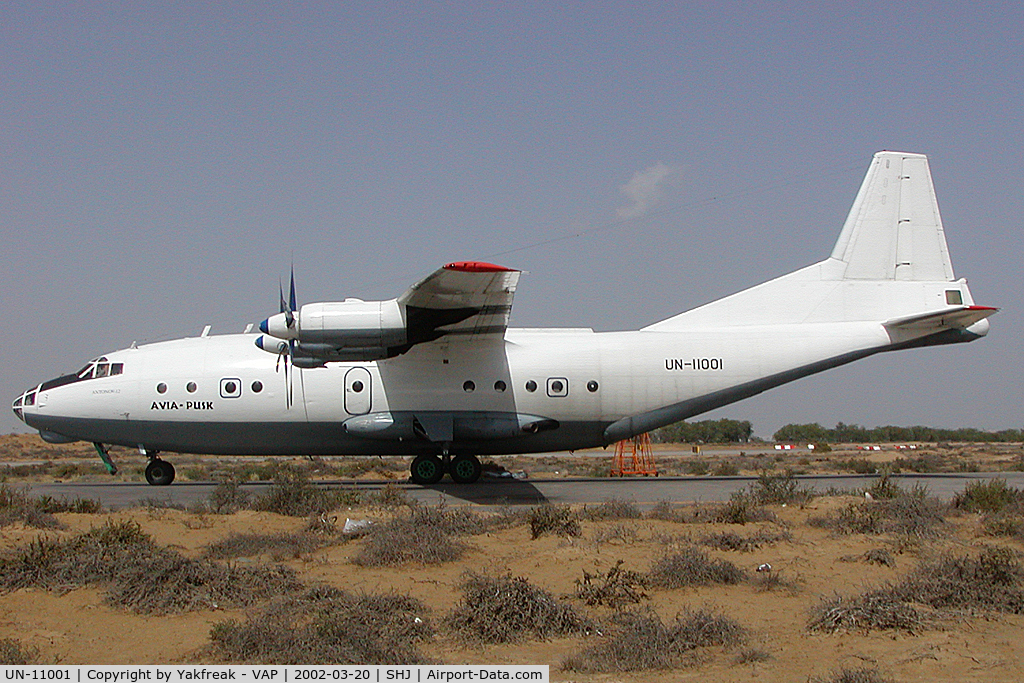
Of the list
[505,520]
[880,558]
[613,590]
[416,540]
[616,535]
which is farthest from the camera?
[505,520]

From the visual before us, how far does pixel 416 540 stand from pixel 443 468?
32.0ft

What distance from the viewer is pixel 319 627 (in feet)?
22.8

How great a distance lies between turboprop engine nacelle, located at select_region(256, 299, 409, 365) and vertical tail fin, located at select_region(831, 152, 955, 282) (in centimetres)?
1216

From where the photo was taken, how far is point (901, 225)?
2134 centimetres

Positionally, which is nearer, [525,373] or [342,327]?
[342,327]

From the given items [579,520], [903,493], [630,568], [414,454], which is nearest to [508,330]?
[414,454]

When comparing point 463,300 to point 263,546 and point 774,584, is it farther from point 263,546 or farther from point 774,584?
point 774,584

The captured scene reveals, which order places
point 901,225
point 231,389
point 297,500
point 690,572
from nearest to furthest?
1. point 690,572
2. point 297,500
3. point 231,389
4. point 901,225

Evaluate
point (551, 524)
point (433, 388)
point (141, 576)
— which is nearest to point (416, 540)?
point (551, 524)

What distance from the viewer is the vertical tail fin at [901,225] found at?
21312mm

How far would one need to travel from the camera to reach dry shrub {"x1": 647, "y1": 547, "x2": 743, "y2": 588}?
360 inches

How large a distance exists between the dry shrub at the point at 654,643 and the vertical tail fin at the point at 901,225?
53.3 ft

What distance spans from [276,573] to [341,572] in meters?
0.91

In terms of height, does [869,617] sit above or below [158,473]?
below
